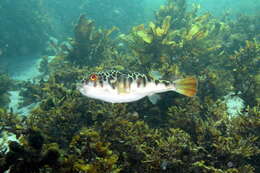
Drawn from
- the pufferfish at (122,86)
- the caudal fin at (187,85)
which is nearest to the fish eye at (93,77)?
the pufferfish at (122,86)

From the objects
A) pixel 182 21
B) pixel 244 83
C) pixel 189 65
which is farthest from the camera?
pixel 182 21

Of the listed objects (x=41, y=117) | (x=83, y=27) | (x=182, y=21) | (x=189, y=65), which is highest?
(x=182, y=21)

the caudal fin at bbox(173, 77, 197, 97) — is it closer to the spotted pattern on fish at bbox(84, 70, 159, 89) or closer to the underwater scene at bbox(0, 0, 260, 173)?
the underwater scene at bbox(0, 0, 260, 173)

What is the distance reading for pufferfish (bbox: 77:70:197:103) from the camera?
9.26 feet

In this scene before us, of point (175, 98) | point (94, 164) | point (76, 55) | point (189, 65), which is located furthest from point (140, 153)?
point (76, 55)

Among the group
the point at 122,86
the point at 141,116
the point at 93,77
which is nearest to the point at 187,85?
the point at 122,86

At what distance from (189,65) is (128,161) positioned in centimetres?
418

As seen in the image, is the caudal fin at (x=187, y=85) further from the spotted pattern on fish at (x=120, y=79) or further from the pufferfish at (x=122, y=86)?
the spotted pattern on fish at (x=120, y=79)

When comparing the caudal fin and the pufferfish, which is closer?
the pufferfish

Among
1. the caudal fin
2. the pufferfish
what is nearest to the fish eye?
the pufferfish

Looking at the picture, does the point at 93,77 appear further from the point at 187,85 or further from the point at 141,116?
the point at 141,116

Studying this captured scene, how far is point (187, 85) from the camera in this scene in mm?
3084

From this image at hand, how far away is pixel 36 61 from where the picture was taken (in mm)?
14453

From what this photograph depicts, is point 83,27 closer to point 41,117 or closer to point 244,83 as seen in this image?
point 41,117
